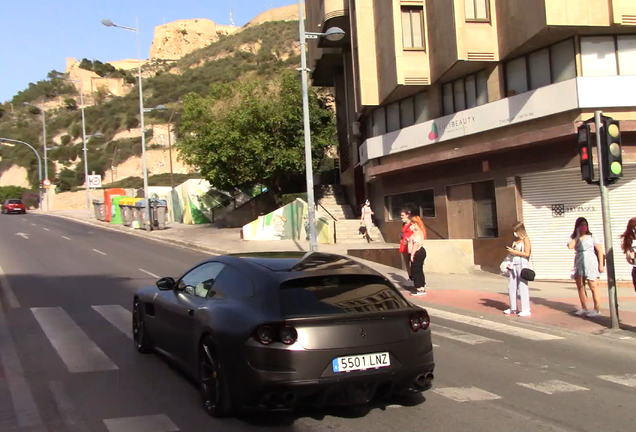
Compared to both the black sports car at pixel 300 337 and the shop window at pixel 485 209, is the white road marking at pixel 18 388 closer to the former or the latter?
the black sports car at pixel 300 337

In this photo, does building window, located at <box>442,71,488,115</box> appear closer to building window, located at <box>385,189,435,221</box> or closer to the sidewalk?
building window, located at <box>385,189,435,221</box>

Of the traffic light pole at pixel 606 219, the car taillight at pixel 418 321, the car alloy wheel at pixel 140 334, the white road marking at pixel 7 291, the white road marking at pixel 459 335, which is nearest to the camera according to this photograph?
the car taillight at pixel 418 321

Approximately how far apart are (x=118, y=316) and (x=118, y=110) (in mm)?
93036

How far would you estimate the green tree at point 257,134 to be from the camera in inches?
1143

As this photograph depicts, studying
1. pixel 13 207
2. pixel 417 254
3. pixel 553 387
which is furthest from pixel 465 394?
pixel 13 207

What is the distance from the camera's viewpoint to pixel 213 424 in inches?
201

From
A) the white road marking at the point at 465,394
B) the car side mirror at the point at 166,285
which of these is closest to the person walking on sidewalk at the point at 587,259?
the white road marking at the point at 465,394

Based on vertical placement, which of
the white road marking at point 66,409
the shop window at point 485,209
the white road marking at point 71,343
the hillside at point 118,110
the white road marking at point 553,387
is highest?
the hillside at point 118,110

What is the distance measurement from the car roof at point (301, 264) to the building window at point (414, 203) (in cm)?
1622

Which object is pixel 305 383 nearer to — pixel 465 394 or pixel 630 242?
pixel 465 394

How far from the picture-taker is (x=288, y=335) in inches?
192

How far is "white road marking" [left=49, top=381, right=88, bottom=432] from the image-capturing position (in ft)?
16.7

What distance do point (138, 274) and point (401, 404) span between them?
40.8 ft

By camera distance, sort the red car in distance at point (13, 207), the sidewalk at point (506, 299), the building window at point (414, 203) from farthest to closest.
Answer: the red car in distance at point (13, 207), the building window at point (414, 203), the sidewalk at point (506, 299)
